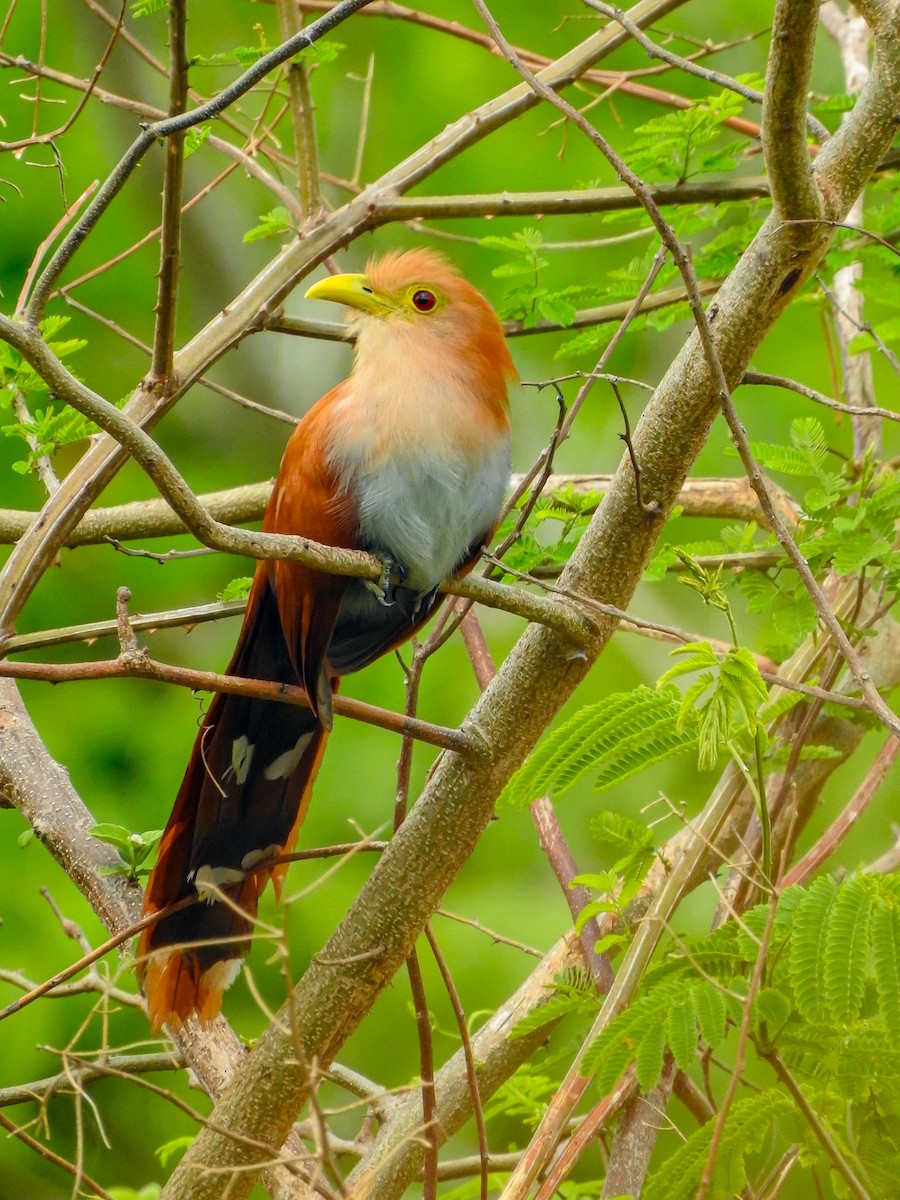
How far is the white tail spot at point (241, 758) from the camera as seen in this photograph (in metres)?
2.38

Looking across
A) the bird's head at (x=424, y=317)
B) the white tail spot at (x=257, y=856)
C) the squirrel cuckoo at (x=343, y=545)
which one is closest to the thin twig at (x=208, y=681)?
the squirrel cuckoo at (x=343, y=545)

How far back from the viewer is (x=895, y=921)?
172 cm

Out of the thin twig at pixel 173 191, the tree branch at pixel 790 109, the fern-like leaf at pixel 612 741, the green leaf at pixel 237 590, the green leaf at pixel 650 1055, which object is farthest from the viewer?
the green leaf at pixel 237 590

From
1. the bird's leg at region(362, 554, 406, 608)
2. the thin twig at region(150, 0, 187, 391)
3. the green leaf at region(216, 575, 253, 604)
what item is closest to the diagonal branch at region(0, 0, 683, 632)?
the thin twig at region(150, 0, 187, 391)

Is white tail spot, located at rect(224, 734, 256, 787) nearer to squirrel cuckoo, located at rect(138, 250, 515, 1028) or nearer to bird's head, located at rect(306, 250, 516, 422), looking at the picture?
squirrel cuckoo, located at rect(138, 250, 515, 1028)

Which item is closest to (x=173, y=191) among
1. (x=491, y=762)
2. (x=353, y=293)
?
(x=353, y=293)

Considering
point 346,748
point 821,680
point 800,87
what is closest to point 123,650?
point 800,87

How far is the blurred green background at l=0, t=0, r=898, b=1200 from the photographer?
4.55 m

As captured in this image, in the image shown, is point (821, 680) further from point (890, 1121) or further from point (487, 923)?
point (487, 923)

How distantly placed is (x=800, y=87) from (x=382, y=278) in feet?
3.82

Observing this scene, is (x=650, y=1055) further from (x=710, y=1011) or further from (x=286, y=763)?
(x=286, y=763)

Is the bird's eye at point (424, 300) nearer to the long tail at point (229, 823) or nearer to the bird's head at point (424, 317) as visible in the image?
the bird's head at point (424, 317)

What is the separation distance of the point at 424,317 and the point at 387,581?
1.98 feet

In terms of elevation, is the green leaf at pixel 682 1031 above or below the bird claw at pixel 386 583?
below
